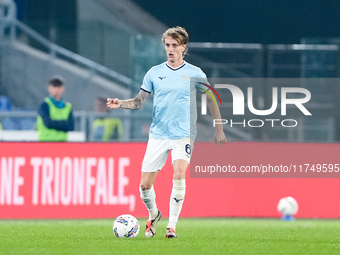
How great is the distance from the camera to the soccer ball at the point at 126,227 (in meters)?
8.70

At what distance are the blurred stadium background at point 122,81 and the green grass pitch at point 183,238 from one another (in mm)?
740

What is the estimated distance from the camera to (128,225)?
28.6ft

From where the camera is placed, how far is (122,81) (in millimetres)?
15625

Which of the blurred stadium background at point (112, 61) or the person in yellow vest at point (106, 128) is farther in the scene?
the person in yellow vest at point (106, 128)

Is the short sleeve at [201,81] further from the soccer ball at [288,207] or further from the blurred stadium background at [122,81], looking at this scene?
the soccer ball at [288,207]

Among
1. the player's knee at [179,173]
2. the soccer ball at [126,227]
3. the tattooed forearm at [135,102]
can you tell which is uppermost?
the tattooed forearm at [135,102]

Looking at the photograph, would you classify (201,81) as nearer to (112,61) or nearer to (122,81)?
(122,81)

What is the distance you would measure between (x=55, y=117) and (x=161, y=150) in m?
4.35

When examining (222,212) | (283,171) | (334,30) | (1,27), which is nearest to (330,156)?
(283,171)

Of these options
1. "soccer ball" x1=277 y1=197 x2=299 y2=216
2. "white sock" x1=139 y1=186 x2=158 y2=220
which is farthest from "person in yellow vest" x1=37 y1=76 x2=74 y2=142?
"white sock" x1=139 y1=186 x2=158 y2=220

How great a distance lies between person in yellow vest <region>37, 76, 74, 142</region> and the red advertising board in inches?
6.9

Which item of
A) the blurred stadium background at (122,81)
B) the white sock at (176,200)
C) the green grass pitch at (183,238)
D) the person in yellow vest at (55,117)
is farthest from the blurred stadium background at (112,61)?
the white sock at (176,200)

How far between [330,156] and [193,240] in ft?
17.0

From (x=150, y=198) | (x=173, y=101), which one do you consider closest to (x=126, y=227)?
(x=150, y=198)
